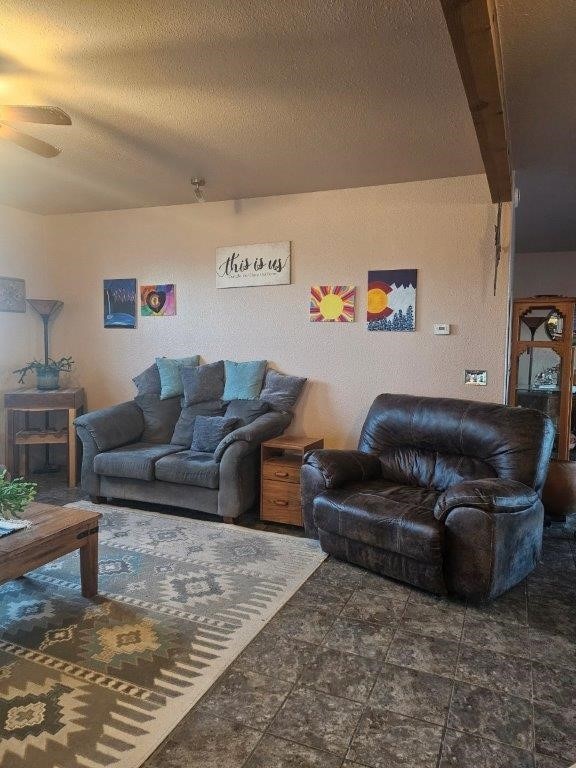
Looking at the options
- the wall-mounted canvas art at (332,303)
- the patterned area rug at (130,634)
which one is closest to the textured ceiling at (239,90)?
the wall-mounted canvas art at (332,303)

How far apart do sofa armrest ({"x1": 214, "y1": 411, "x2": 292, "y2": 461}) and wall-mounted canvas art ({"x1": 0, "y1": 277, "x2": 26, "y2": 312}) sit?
8.67 feet

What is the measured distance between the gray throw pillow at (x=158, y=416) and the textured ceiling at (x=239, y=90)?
1.82 meters

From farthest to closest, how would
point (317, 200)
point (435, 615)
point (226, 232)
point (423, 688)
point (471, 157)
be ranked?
point (226, 232) → point (317, 200) → point (471, 157) → point (435, 615) → point (423, 688)

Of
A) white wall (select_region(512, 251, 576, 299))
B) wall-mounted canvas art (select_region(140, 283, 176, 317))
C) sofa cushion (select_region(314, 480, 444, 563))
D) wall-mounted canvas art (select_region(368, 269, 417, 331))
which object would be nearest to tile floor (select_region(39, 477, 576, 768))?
sofa cushion (select_region(314, 480, 444, 563))

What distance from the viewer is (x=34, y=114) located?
228 cm

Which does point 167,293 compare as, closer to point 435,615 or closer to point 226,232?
point 226,232

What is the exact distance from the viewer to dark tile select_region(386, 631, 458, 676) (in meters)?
2.09

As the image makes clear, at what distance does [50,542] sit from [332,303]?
106 inches

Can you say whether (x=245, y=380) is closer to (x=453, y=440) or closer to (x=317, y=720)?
(x=453, y=440)

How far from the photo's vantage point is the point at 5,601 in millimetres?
2574

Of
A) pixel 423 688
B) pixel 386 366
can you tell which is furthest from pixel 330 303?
pixel 423 688

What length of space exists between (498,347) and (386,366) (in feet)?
2.72

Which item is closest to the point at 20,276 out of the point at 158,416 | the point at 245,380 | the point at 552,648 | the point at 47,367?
the point at 47,367

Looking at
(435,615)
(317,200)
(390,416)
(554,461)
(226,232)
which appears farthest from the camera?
(226,232)
